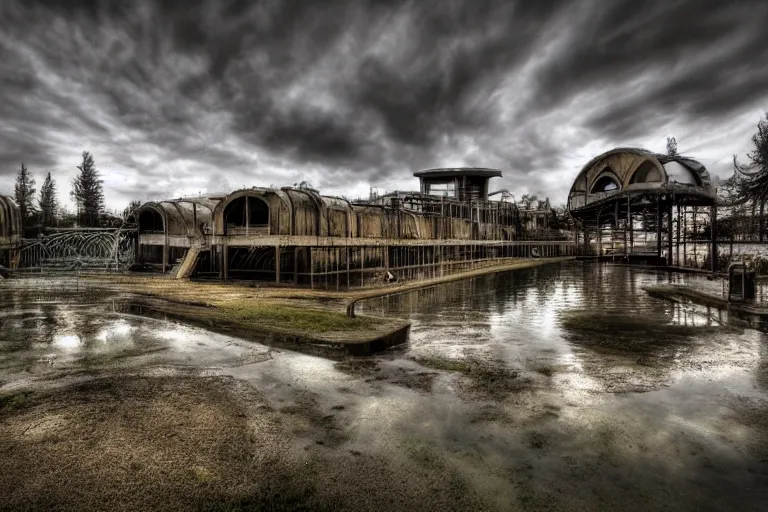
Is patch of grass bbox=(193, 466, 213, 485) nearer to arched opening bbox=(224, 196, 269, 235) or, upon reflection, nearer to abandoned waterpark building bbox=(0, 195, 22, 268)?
arched opening bbox=(224, 196, 269, 235)

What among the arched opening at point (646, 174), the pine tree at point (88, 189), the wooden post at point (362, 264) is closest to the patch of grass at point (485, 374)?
the wooden post at point (362, 264)

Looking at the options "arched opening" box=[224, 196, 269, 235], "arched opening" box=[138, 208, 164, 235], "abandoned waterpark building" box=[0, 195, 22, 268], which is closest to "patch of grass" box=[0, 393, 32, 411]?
"arched opening" box=[224, 196, 269, 235]

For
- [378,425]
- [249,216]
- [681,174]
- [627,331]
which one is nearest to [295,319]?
[378,425]

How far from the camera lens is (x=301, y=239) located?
69.8ft

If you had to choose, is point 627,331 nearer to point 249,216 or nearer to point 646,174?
point 249,216

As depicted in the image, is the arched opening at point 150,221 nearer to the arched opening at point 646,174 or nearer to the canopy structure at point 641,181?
the canopy structure at point 641,181

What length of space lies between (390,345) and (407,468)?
5015 millimetres

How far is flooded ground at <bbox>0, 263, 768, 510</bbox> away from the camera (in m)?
3.46

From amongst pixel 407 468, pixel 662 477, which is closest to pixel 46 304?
pixel 407 468

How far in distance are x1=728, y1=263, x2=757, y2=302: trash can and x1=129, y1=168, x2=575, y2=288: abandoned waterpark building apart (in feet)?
52.6

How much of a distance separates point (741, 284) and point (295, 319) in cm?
1452

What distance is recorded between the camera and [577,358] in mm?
7934

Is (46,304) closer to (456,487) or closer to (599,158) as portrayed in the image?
(456,487)

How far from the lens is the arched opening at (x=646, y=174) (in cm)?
3950
